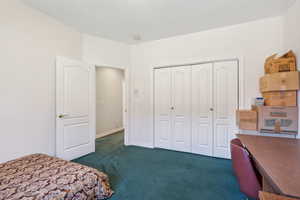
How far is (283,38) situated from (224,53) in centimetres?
96

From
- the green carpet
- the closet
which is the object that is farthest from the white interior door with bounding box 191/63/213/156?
the green carpet

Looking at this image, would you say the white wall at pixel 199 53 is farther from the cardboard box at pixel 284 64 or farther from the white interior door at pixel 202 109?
the cardboard box at pixel 284 64

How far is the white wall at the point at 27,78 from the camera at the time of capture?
2279 millimetres

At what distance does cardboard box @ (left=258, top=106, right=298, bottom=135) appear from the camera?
7.44 ft

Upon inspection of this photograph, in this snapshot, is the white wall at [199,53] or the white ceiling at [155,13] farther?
the white wall at [199,53]

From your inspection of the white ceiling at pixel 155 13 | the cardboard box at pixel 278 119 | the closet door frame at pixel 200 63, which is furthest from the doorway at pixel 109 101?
the cardboard box at pixel 278 119

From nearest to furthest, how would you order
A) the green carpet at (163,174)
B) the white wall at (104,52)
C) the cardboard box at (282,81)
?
1. the green carpet at (163,174)
2. the cardboard box at (282,81)
3. the white wall at (104,52)

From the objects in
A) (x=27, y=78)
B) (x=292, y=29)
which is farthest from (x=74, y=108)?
(x=292, y=29)

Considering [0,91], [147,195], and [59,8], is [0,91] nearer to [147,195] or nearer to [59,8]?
[59,8]

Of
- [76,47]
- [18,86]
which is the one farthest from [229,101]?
[18,86]

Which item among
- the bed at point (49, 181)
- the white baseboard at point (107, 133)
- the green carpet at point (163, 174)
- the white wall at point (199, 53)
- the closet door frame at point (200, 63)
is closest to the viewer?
the bed at point (49, 181)

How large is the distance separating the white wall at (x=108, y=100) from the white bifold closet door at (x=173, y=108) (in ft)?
6.98

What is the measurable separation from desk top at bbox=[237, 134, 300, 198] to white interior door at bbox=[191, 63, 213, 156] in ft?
4.80

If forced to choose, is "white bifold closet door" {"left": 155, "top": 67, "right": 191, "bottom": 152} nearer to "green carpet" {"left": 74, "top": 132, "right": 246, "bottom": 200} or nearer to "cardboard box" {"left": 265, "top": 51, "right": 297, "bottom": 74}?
"green carpet" {"left": 74, "top": 132, "right": 246, "bottom": 200}
